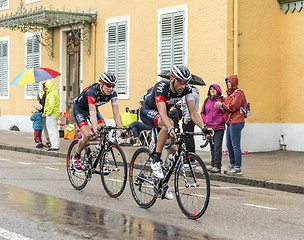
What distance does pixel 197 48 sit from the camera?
17281 mm

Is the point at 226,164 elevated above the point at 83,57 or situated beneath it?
situated beneath

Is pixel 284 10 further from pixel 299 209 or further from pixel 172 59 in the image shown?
pixel 299 209

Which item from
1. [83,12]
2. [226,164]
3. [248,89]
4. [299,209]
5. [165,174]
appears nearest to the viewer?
[165,174]

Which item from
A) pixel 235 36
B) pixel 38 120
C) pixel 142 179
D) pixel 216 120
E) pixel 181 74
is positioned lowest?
pixel 142 179

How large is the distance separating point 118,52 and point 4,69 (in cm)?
816

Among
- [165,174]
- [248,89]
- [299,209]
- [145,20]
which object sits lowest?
[299,209]

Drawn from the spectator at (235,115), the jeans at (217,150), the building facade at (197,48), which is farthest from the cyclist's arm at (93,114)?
the building facade at (197,48)

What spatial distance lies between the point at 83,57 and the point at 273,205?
14.1m

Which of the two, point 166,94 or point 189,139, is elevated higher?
point 166,94

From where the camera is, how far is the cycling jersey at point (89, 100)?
925 cm

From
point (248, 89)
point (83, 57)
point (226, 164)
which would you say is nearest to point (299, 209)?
point (226, 164)

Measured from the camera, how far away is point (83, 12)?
70.3 ft

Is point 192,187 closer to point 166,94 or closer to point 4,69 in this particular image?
point 166,94

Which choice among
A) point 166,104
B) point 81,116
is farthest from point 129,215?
point 81,116
